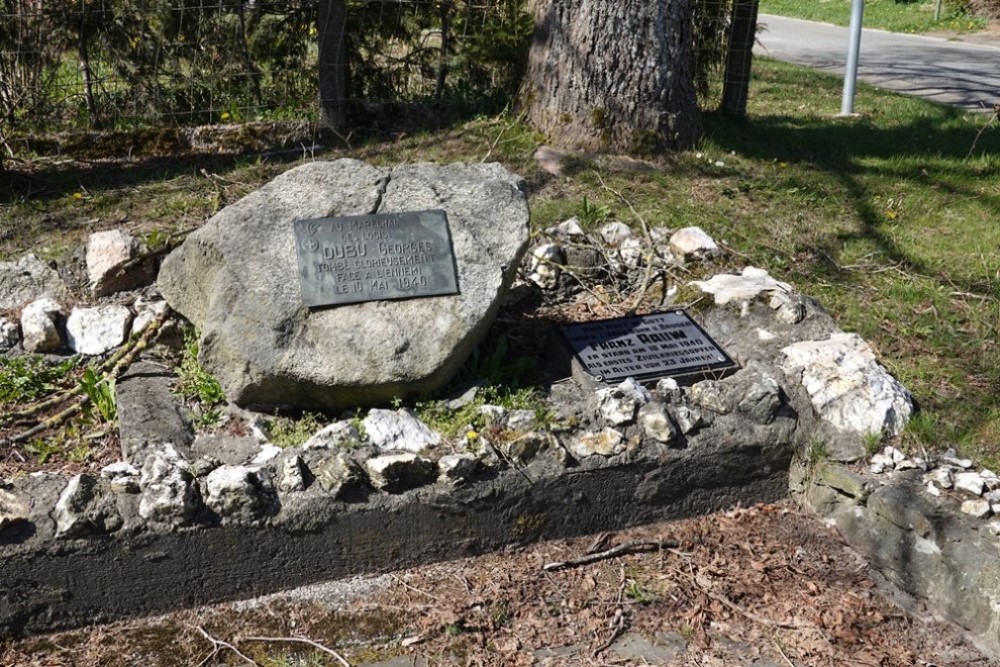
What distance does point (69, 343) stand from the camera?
4.40 m

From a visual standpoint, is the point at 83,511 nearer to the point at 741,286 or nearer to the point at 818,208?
the point at 741,286

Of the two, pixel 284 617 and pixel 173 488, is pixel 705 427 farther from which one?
pixel 173 488

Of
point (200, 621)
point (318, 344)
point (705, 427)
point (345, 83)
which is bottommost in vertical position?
point (200, 621)

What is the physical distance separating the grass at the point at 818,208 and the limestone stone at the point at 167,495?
1.35 metres

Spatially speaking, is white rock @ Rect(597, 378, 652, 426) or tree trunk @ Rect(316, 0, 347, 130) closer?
white rock @ Rect(597, 378, 652, 426)

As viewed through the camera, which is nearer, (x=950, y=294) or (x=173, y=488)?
(x=173, y=488)

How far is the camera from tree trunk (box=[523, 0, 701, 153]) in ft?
20.5

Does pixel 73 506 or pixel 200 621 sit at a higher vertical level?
pixel 73 506

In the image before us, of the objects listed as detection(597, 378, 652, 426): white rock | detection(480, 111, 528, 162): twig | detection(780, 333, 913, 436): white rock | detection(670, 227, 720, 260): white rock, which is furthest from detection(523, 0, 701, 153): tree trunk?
detection(597, 378, 652, 426): white rock

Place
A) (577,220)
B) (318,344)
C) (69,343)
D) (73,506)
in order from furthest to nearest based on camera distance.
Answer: (577,220) < (69,343) < (318,344) < (73,506)

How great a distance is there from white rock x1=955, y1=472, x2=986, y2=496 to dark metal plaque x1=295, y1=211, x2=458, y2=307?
2041mm

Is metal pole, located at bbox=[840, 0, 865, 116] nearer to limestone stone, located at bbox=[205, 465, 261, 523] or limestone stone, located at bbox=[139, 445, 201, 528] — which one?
limestone stone, located at bbox=[205, 465, 261, 523]

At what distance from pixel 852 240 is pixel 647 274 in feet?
4.70

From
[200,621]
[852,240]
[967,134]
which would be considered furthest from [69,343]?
[967,134]
